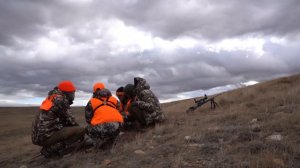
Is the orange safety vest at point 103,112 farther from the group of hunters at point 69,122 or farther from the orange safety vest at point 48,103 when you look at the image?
the orange safety vest at point 48,103

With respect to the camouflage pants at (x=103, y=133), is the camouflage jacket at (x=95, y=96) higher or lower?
higher

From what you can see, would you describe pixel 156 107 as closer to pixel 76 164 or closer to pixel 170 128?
pixel 170 128

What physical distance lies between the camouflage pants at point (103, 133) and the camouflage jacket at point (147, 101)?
1.93 m

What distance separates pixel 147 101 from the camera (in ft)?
32.0

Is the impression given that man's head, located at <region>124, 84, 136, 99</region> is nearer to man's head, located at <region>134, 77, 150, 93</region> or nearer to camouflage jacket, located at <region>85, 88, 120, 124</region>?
man's head, located at <region>134, 77, 150, 93</region>

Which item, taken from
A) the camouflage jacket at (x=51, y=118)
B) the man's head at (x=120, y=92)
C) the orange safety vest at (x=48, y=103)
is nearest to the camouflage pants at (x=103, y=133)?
the camouflage jacket at (x=51, y=118)

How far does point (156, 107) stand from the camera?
9953 mm

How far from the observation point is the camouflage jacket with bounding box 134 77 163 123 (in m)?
9.61

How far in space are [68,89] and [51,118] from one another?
77 centimetres

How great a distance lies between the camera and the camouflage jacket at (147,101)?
961 centimetres

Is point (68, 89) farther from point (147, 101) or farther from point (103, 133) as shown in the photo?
point (147, 101)

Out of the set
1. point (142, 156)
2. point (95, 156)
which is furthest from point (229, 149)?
point (95, 156)

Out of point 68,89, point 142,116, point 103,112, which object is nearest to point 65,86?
point 68,89

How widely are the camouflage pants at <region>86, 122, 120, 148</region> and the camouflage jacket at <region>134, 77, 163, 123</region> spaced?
1934 mm
